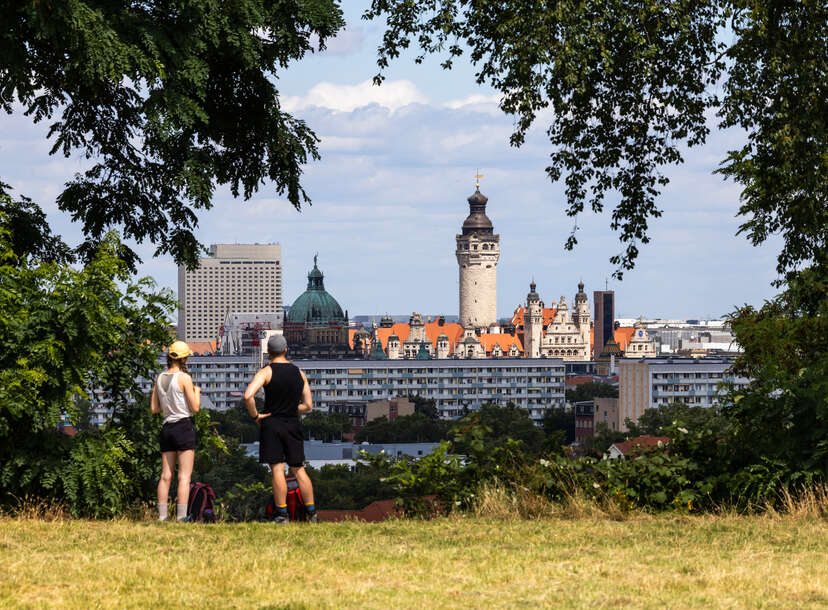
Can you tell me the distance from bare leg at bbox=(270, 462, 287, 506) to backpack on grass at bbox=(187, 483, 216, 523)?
618 mm

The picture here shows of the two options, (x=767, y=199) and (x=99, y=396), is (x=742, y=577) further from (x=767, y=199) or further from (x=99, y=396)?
(x=767, y=199)

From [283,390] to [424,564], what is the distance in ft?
7.27

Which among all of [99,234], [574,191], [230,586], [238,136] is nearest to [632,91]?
[574,191]

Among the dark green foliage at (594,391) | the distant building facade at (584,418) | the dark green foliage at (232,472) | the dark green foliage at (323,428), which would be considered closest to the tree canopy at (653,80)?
the dark green foliage at (232,472)

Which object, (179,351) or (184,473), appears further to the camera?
(184,473)

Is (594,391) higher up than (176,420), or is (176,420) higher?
(176,420)

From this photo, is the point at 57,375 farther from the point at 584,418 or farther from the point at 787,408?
the point at 584,418

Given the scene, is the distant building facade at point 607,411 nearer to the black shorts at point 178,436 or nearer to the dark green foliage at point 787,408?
the dark green foliage at point 787,408

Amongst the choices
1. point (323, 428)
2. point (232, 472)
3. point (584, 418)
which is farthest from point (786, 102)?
point (584, 418)

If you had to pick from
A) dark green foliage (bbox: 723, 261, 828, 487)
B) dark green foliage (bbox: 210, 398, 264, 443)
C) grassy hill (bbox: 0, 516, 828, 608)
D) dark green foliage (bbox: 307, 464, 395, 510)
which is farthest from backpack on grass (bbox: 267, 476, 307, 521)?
dark green foliage (bbox: 210, 398, 264, 443)

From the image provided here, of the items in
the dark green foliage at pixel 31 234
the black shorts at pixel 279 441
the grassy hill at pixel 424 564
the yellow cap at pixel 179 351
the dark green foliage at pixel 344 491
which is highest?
the dark green foliage at pixel 31 234

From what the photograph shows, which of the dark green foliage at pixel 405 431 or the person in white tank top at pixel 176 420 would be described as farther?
the dark green foliage at pixel 405 431

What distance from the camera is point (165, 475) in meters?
9.48

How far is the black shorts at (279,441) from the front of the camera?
30.1ft
